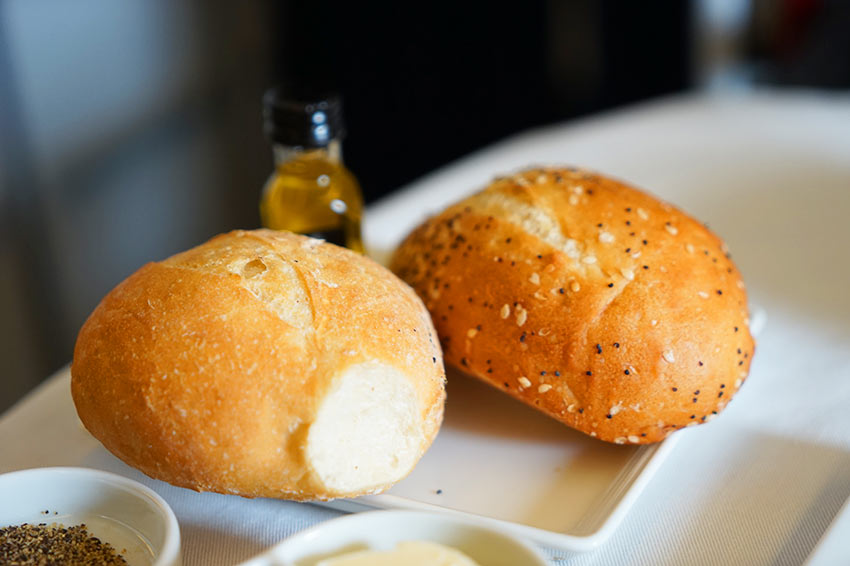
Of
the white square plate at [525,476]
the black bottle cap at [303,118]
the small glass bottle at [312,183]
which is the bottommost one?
the white square plate at [525,476]

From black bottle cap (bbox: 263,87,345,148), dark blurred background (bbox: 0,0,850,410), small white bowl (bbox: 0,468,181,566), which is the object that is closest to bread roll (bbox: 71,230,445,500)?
small white bowl (bbox: 0,468,181,566)

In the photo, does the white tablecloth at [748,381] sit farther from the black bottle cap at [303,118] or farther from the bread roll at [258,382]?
the black bottle cap at [303,118]

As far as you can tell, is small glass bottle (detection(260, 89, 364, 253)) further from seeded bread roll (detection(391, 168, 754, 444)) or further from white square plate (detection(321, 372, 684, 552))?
white square plate (detection(321, 372, 684, 552))

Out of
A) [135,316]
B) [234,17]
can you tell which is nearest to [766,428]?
[135,316]

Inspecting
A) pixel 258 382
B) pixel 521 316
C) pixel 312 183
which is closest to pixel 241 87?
pixel 312 183

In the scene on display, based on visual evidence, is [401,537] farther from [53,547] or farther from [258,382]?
[53,547]

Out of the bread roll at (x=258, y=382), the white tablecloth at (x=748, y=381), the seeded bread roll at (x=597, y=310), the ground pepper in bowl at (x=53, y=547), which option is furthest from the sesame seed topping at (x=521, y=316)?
the ground pepper in bowl at (x=53, y=547)
